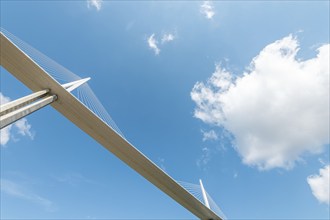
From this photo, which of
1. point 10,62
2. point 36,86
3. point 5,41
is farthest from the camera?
point 36,86

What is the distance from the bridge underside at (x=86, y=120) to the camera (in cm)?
1127

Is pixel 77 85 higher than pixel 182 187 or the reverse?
higher

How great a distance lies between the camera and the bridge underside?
444 inches

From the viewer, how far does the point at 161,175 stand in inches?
666

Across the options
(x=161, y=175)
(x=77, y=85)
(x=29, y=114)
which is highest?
(x=77, y=85)

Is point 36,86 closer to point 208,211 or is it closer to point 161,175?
point 161,175

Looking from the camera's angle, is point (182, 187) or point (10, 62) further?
point (182, 187)

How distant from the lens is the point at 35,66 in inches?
451

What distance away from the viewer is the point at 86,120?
13.7 meters

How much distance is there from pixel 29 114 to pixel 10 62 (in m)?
2.47

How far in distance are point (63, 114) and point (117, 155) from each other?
3.98 metres

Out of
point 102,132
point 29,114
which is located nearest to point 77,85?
point 102,132

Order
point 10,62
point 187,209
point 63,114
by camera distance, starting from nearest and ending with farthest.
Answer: point 10,62 < point 63,114 < point 187,209

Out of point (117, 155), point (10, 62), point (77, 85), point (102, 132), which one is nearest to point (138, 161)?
point (117, 155)
